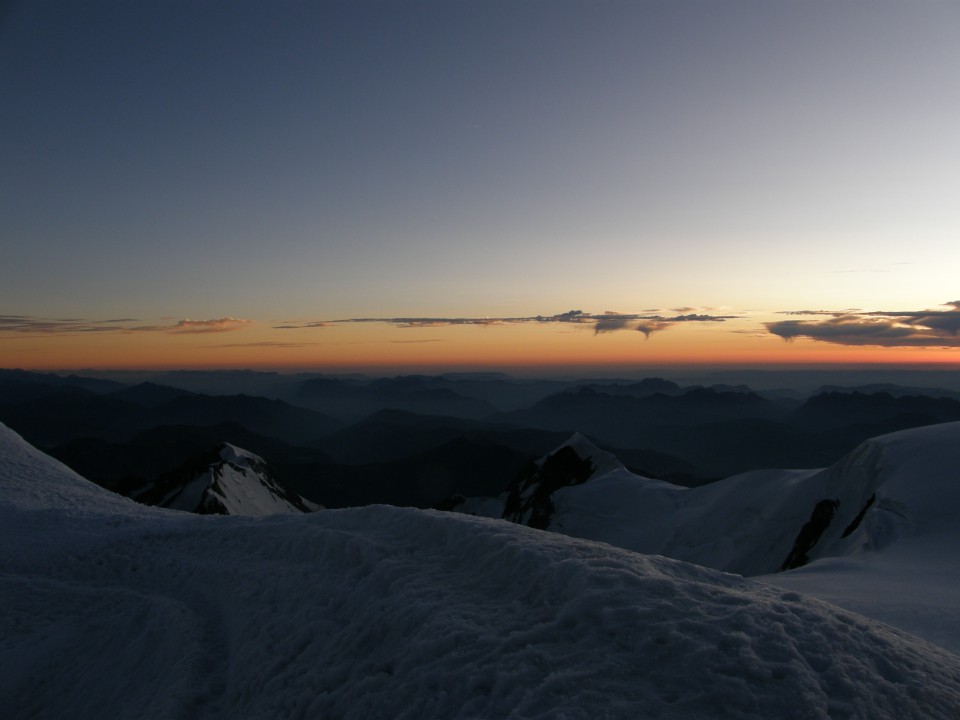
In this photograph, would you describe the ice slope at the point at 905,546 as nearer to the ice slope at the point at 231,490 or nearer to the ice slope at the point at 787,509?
the ice slope at the point at 787,509

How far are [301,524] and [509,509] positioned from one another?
64.4 metres

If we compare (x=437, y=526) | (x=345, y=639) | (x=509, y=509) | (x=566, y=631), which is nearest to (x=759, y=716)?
(x=566, y=631)

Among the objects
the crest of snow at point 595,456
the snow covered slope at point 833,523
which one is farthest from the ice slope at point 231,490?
the snow covered slope at point 833,523

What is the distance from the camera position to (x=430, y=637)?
7375 millimetres

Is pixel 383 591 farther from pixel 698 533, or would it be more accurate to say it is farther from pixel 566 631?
pixel 698 533

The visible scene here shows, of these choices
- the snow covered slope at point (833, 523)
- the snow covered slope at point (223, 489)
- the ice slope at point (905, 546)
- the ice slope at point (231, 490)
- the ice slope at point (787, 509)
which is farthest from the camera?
the snow covered slope at point (223, 489)

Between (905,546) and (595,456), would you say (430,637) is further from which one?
(595,456)

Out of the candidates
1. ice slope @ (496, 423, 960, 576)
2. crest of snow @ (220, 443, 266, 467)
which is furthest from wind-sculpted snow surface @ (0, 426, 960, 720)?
crest of snow @ (220, 443, 266, 467)

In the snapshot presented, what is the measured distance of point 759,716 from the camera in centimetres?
533

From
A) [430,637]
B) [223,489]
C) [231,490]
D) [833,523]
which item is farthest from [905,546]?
[231,490]

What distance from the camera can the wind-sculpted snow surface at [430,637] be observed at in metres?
5.84

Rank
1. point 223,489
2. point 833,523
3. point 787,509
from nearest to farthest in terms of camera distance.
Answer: point 833,523, point 787,509, point 223,489

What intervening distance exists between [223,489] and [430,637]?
80018mm

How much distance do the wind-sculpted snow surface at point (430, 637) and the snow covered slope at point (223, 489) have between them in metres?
59.8
